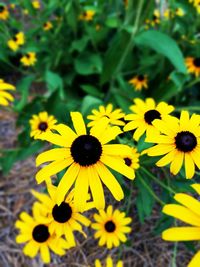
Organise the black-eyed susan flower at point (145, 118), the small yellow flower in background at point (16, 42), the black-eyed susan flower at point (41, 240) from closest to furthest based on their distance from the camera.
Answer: the black-eyed susan flower at point (145, 118) < the black-eyed susan flower at point (41, 240) < the small yellow flower in background at point (16, 42)

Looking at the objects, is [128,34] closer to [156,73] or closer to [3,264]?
[156,73]

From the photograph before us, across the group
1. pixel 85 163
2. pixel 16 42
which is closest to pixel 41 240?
pixel 85 163

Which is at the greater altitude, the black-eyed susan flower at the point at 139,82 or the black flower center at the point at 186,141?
the black-eyed susan flower at the point at 139,82

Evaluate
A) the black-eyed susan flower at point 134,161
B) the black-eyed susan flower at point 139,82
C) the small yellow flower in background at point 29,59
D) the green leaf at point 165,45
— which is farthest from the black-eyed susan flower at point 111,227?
the small yellow flower in background at point 29,59

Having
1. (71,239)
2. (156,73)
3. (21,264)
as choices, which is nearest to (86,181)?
(71,239)

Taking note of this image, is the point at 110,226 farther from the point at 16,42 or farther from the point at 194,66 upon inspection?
the point at 16,42

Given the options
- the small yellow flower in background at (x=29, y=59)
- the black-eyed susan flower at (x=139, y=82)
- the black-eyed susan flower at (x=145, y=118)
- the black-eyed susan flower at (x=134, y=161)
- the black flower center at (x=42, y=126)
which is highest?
the small yellow flower in background at (x=29, y=59)

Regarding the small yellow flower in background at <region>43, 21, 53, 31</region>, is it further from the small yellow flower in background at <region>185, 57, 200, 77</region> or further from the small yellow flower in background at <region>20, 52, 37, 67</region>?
the small yellow flower in background at <region>185, 57, 200, 77</region>

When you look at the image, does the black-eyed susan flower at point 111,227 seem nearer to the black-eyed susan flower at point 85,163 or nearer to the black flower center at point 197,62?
the black-eyed susan flower at point 85,163
